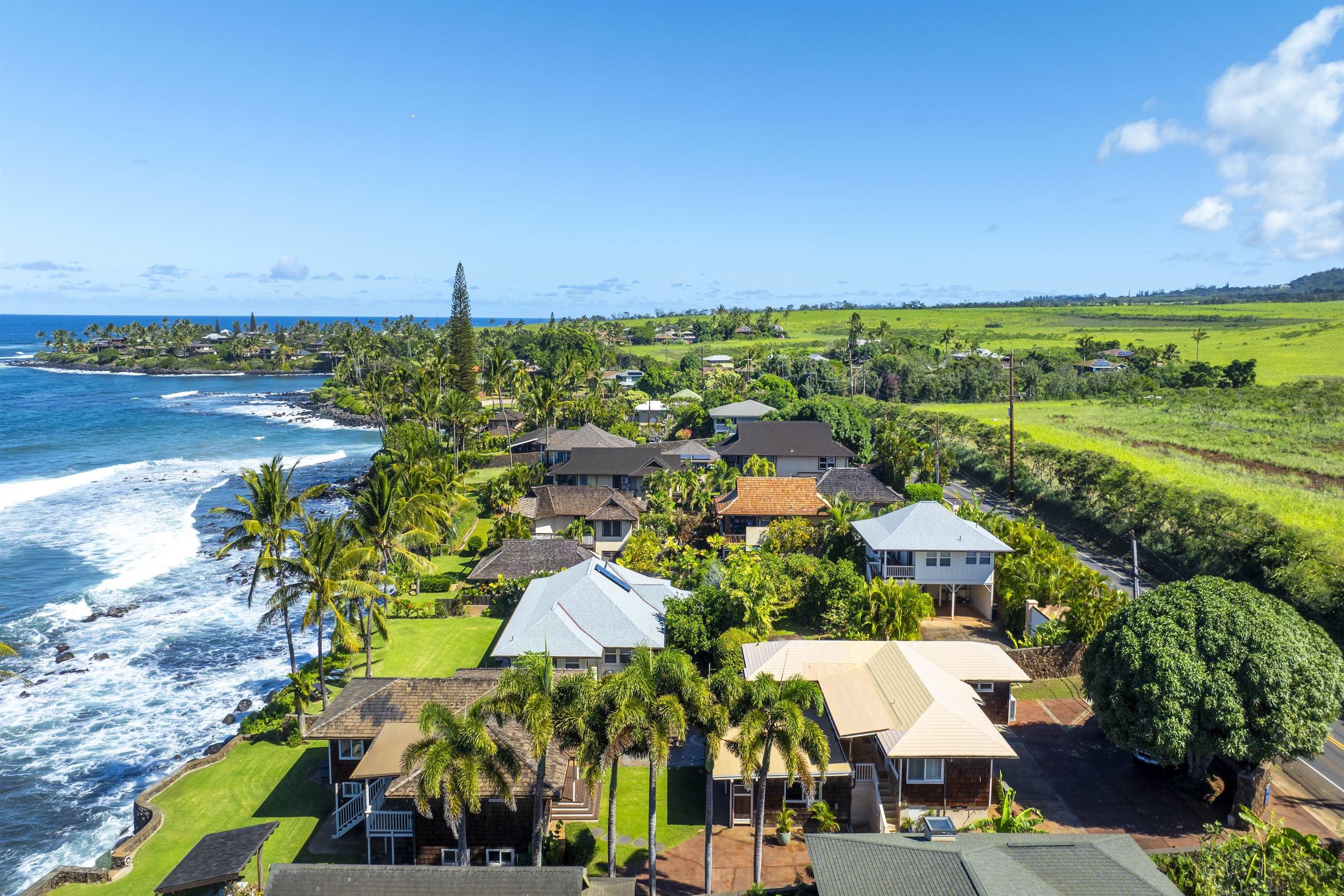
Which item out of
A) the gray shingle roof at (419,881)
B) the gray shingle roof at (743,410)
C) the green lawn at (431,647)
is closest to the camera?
the gray shingle roof at (419,881)

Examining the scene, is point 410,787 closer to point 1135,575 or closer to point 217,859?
point 217,859

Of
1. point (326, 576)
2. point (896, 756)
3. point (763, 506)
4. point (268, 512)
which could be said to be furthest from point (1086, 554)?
point (268, 512)

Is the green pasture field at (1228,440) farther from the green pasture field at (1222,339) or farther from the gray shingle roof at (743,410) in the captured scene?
the gray shingle roof at (743,410)

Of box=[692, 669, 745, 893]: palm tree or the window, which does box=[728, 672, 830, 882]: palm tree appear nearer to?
box=[692, 669, 745, 893]: palm tree

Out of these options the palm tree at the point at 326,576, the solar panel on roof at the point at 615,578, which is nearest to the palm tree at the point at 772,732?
the solar panel on roof at the point at 615,578

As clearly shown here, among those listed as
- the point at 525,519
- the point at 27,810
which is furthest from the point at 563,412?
the point at 27,810

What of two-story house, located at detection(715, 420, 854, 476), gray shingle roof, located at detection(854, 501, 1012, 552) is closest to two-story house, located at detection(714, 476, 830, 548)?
gray shingle roof, located at detection(854, 501, 1012, 552)
